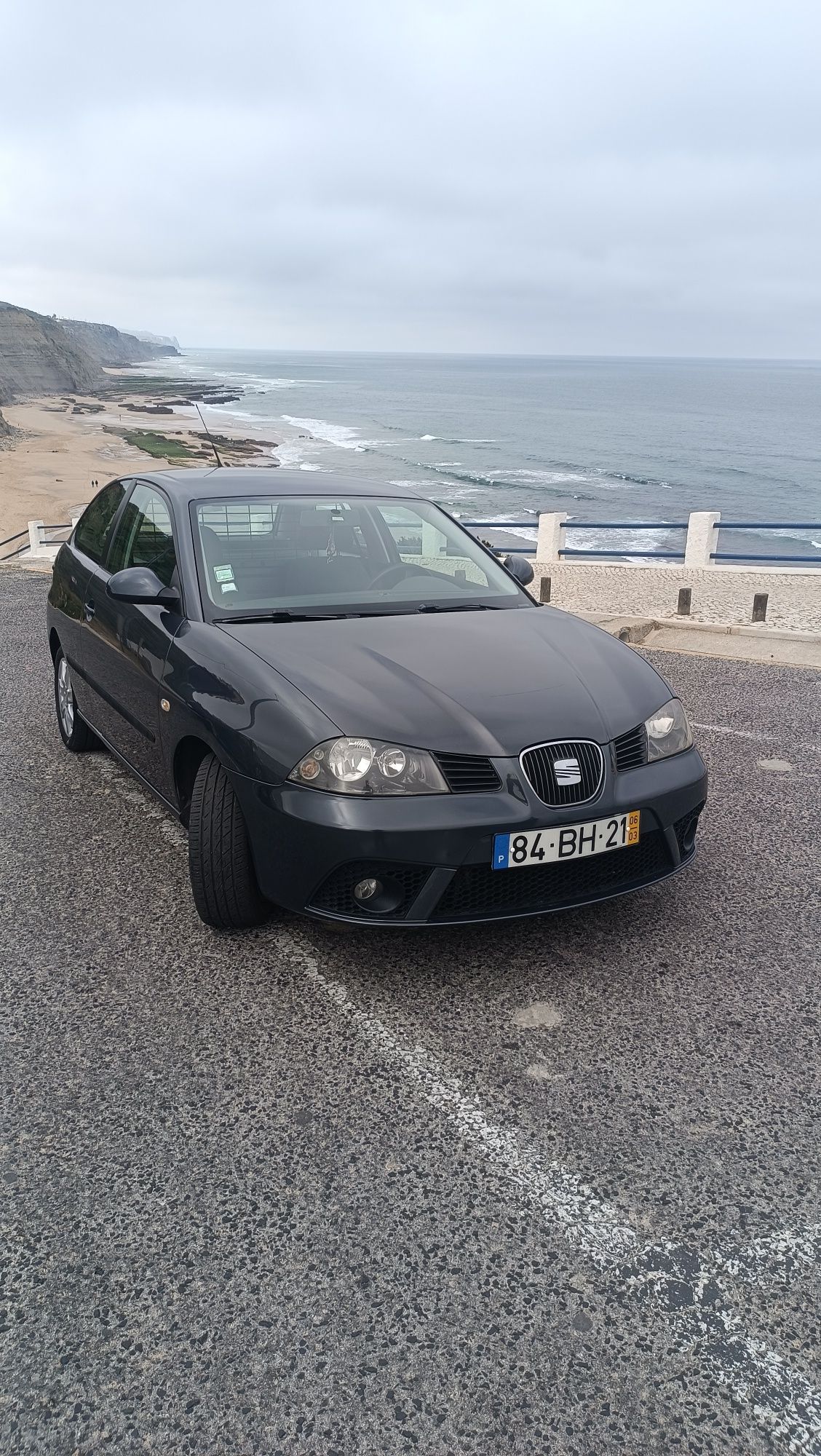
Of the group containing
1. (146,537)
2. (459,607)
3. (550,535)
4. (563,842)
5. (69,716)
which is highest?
(146,537)

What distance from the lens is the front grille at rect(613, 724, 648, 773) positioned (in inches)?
137

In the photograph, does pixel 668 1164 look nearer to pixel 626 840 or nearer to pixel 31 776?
pixel 626 840

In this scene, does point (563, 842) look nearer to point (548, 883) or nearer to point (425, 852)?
point (548, 883)

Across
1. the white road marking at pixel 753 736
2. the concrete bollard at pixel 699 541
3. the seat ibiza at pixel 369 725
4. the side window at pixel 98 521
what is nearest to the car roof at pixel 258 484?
the seat ibiza at pixel 369 725

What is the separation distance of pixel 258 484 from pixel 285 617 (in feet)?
3.42

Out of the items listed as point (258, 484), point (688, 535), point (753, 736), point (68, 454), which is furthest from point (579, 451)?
point (258, 484)

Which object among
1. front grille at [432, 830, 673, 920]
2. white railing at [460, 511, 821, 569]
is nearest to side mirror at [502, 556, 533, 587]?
front grille at [432, 830, 673, 920]

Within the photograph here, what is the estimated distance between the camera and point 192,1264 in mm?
2223

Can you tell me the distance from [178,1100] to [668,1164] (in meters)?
1.29

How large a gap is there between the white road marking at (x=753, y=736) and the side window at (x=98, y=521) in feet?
12.1

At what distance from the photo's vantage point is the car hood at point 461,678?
329cm

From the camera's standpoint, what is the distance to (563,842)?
3.24 meters

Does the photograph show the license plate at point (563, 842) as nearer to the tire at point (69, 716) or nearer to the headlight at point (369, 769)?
the headlight at point (369, 769)

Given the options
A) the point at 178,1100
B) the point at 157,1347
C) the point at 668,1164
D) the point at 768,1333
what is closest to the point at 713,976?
the point at 668,1164
